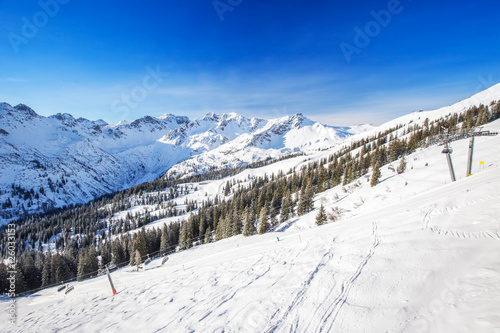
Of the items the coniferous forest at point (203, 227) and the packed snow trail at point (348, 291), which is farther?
the coniferous forest at point (203, 227)

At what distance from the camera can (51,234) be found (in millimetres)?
123875

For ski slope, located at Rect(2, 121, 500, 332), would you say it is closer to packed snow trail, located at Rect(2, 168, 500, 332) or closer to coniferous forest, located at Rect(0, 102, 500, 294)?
packed snow trail, located at Rect(2, 168, 500, 332)

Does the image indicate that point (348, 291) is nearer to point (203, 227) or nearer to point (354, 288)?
point (354, 288)

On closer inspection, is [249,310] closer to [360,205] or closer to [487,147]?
[360,205]

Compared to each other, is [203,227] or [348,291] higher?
[348,291]

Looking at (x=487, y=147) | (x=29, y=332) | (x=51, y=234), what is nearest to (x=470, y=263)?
(x=29, y=332)

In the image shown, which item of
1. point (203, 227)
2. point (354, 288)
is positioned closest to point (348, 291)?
point (354, 288)

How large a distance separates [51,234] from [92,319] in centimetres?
16367

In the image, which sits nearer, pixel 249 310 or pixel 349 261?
pixel 249 310

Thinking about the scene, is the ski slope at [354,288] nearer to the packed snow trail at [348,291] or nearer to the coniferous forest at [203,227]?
the packed snow trail at [348,291]

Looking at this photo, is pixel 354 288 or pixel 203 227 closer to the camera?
pixel 354 288

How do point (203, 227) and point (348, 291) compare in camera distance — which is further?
point (203, 227)

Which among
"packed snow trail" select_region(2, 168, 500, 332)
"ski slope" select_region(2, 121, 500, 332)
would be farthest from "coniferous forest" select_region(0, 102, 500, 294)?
"packed snow trail" select_region(2, 168, 500, 332)

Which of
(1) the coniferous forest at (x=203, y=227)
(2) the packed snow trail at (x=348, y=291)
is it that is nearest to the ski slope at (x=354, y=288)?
(2) the packed snow trail at (x=348, y=291)
